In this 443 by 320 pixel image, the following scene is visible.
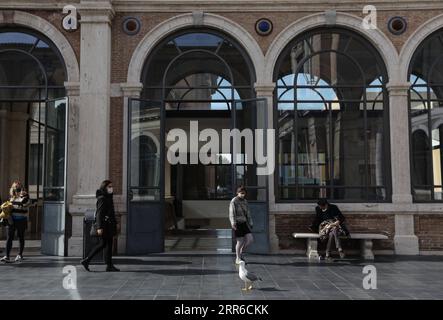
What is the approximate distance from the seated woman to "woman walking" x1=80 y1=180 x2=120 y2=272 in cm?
439

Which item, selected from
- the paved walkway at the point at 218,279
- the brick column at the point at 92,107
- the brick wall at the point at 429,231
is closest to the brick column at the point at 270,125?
the paved walkway at the point at 218,279

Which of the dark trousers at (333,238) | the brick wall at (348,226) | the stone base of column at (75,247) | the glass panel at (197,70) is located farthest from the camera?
the glass panel at (197,70)

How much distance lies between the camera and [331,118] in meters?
11.0

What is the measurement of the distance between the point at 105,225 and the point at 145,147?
9.21ft

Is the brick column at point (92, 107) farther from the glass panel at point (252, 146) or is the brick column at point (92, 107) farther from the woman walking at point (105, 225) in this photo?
the glass panel at point (252, 146)

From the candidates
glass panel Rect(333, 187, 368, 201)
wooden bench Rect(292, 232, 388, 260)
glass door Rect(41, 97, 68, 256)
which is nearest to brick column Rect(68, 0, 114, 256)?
glass door Rect(41, 97, 68, 256)

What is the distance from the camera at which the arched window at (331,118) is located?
1073cm

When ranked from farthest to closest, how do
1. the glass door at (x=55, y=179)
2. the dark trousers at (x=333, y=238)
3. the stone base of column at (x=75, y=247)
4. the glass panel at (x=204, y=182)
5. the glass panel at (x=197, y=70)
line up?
the glass panel at (x=204, y=182) < the glass panel at (x=197, y=70) < the glass door at (x=55, y=179) < the stone base of column at (x=75, y=247) < the dark trousers at (x=333, y=238)

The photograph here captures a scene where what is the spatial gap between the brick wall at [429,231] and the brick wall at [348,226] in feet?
1.96

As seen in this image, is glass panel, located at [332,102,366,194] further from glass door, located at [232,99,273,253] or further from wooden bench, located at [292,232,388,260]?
glass door, located at [232,99,273,253]

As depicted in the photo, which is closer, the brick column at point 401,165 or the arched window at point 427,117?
the brick column at point 401,165

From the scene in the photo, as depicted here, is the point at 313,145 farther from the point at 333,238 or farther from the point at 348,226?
the point at 333,238

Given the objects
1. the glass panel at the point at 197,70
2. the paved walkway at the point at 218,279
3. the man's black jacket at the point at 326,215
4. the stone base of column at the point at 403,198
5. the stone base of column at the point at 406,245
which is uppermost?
the glass panel at the point at 197,70

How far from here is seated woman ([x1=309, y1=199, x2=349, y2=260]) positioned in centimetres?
953
